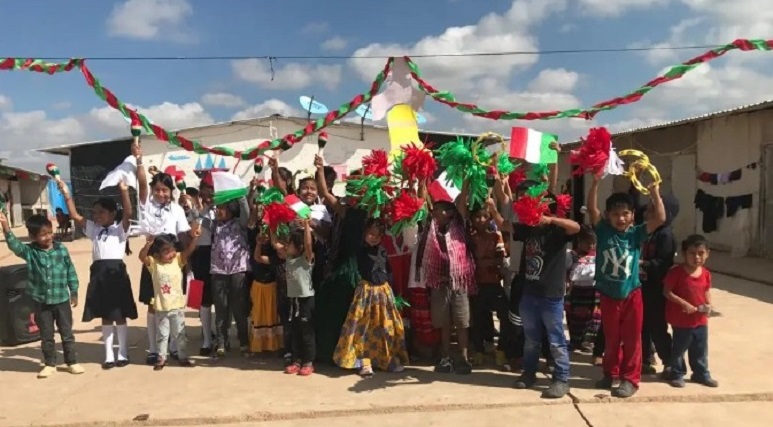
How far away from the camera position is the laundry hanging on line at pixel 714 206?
12.1m

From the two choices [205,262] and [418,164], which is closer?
[418,164]

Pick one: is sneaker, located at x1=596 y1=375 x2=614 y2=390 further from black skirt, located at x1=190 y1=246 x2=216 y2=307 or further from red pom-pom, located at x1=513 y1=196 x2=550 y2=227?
black skirt, located at x1=190 y1=246 x2=216 y2=307

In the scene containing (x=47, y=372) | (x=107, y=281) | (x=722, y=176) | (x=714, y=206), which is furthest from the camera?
(x=714, y=206)

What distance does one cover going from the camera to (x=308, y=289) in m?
4.85

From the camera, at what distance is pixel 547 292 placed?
4238mm

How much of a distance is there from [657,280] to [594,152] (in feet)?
4.23

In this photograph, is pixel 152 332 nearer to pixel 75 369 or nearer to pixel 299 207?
pixel 75 369

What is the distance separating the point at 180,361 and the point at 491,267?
2.93 m

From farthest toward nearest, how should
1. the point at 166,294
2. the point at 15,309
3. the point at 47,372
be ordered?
the point at 15,309, the point at 166,294, the point at 47,372

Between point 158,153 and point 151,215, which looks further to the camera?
point 158,153

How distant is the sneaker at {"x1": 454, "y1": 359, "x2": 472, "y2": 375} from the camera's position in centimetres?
470

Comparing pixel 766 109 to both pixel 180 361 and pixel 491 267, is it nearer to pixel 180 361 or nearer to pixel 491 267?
pixel 491 267

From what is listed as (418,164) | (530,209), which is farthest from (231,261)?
(530,209)

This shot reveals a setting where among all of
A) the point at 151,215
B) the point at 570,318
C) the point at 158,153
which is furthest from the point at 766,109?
the point at 158,153
